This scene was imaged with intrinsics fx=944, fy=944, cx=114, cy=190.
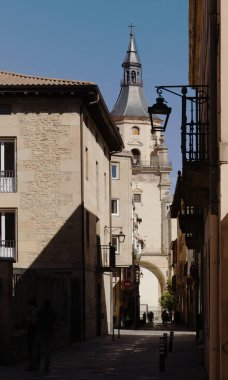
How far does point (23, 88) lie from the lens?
32.6 m

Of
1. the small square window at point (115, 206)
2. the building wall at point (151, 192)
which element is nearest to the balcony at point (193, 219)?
the small square window at point (115, 206)

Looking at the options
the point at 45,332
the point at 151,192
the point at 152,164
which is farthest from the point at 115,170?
the point at 152,164

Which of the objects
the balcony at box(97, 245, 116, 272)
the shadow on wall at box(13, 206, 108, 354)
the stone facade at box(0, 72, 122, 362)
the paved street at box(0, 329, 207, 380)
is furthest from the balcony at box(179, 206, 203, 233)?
the balcony at box(97, 245, 116, 272)

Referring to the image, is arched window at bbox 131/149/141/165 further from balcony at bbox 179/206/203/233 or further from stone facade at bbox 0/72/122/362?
balcony at bbox 179/206/203/233

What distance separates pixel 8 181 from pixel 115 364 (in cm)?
Result: 1172

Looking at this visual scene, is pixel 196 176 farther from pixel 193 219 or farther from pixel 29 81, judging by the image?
pixel 29 81

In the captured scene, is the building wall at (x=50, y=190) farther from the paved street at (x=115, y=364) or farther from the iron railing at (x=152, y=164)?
the iron railing at (x=152, y=164)

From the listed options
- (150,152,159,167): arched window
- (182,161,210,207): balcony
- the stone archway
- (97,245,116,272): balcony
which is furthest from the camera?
(150,152,159,167): arched window

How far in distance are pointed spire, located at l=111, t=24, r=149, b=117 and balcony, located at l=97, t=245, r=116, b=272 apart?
82.5m

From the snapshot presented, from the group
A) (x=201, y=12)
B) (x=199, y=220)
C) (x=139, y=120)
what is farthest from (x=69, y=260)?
(x=139, y=120)

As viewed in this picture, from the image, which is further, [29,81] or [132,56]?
[132,56]

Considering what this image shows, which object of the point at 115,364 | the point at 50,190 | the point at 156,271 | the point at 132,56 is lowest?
the point at 115,364

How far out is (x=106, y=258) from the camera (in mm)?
40500

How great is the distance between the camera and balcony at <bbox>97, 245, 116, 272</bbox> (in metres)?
38.2
